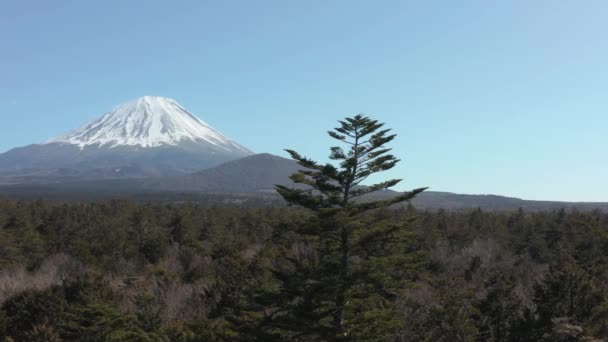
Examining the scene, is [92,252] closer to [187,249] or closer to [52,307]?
[187,249]

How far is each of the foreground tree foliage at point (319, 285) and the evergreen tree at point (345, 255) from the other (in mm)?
37

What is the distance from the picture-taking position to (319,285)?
44.3 feet

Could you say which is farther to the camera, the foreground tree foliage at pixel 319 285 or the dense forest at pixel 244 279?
the dense forest at pixel 244 279

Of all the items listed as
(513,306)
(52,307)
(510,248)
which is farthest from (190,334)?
(510,248)

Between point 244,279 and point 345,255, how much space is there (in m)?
13.6

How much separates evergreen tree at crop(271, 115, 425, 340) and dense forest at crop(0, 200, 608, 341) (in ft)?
0.85

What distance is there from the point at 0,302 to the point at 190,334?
1421cm

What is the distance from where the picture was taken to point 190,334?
58.2 ft

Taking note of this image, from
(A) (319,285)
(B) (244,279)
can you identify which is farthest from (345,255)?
(B) (244,279)

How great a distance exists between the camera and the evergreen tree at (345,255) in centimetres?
1359

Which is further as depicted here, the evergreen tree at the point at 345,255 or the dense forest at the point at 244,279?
the dense forest at the point at 244,279

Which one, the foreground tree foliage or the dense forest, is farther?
the dense forest

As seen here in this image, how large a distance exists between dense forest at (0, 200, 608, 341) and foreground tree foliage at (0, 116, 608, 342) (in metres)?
0.10

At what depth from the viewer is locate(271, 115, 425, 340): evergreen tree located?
13.6m
